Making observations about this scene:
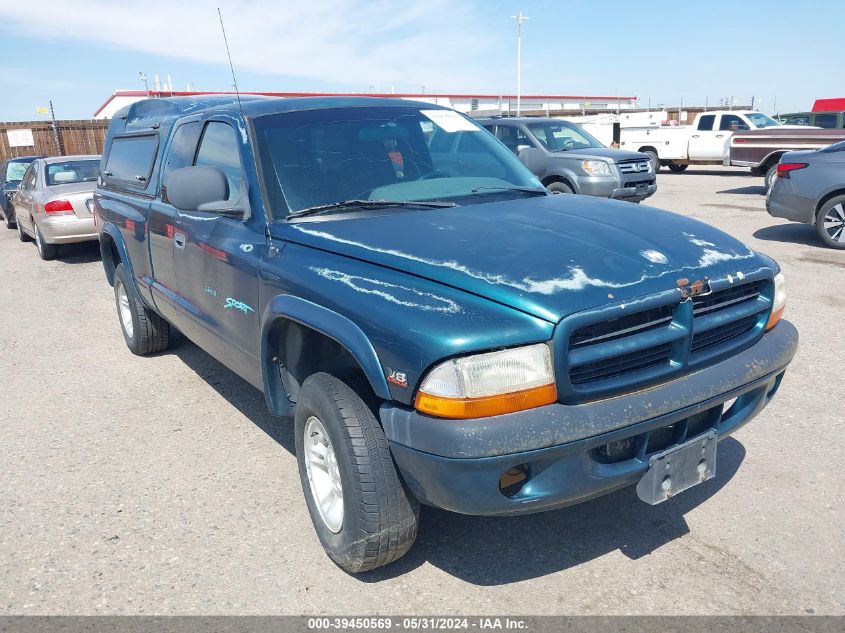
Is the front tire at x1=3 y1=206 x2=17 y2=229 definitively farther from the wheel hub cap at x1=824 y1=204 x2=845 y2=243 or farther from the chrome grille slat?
the wheel hub cap at x1=824 y1=204 x2=845 y2=243

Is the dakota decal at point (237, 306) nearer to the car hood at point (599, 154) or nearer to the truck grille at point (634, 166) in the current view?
the car hood at point (599, 154)

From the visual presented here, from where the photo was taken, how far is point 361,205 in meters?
3.34

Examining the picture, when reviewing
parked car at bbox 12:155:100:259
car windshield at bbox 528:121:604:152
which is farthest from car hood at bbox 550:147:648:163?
parked car at bbox 12:155:100:259

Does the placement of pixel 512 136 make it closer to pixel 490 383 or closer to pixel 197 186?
pixel 197 186

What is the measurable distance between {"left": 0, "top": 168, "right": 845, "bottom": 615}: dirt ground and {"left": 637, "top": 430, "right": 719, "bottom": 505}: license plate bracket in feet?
1.48

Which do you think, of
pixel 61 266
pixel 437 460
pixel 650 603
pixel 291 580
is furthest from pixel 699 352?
pixel 61 266

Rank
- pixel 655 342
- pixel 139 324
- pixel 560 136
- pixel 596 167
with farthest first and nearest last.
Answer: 1. pixel 560 136
2. pixel 596 167
3. pixel 139 324
4. pixel 655 342

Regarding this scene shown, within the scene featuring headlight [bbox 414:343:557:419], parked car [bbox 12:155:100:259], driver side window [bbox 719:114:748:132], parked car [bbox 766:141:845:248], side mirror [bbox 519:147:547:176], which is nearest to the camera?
Result: headlight [bbox 414:343:557:419]

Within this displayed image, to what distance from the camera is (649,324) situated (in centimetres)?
251

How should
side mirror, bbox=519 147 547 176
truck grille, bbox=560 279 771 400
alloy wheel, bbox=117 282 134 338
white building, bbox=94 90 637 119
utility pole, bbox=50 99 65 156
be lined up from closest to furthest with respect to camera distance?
truck grille, bbox=560 279 771 400, side mirror, bbox=519 147 547 176, alloy wheel, bbox=117 282 134 338, utility pole, bbox=50 99 65 156, white building, bbox=94 90 637 119

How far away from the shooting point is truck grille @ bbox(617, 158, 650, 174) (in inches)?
466

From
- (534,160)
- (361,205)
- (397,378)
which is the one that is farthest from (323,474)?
(534,160)

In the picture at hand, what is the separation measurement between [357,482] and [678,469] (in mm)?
1204

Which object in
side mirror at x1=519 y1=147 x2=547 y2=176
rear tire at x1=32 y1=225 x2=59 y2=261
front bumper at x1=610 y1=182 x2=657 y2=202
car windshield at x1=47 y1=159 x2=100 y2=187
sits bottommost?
rear tire at x1=32 y1=225 x2=59 y2=261
